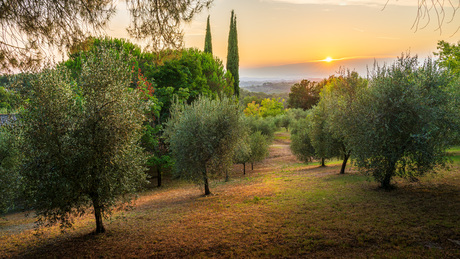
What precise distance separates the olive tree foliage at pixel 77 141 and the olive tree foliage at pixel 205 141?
7335 millimetres

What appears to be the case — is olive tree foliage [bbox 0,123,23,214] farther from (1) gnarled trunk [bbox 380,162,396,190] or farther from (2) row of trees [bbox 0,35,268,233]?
(1) gnarled trunk [bbox 380,162,396,190]

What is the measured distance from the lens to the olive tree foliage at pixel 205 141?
17188mm

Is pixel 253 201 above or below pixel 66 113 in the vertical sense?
below

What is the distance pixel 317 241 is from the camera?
856 centimetres

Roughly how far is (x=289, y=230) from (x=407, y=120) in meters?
8.36

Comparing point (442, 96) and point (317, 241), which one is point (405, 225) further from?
point (442, 96)

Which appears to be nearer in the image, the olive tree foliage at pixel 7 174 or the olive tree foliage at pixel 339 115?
the olive tree foliage at pixel 7 174

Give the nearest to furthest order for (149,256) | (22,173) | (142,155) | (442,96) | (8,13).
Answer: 1. (8,13)
2. (149,256)
3. (22,173)
4. (142,155)
5. (442,96)

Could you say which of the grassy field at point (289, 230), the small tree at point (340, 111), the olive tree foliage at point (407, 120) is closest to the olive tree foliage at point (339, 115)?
the small tree at point (340, 111)

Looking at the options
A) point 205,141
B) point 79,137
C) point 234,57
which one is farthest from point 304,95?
point 79,137

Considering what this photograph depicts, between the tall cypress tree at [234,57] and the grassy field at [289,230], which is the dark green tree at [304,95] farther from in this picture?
the grassy field at [289,230]

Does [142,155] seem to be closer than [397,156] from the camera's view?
Yes

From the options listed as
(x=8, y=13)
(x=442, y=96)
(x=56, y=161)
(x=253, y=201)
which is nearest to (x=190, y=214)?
(x=253, y=201)

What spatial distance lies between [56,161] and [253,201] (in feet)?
32.8
